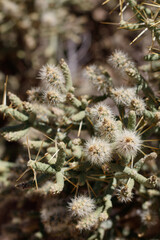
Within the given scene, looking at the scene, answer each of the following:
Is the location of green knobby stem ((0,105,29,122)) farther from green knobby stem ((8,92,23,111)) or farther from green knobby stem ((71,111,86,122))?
green knobby stem ((71,111,86,122))

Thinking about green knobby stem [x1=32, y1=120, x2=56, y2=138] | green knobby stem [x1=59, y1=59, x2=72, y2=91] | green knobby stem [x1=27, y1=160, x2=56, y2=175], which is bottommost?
green knobby stem [x1=27, y1=160, x2=56, y2=175]

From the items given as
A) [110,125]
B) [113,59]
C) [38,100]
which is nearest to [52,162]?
[110,125]

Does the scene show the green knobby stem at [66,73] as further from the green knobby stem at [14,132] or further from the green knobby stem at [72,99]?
the green knobby stem at [14,132]

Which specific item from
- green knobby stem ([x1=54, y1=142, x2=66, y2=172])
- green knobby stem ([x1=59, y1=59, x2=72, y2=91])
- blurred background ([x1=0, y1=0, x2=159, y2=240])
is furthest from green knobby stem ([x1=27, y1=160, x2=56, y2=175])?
blurred background ([x1=0, y1=0, x2=159, y2=240])

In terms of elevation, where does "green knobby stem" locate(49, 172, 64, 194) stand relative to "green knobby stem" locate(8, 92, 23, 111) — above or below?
below

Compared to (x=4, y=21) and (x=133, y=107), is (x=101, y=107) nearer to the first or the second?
(x=133, y=107)

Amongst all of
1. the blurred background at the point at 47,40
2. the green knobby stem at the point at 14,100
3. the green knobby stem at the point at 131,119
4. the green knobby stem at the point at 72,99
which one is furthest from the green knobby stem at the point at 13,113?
the blurred background at the point at 47,40

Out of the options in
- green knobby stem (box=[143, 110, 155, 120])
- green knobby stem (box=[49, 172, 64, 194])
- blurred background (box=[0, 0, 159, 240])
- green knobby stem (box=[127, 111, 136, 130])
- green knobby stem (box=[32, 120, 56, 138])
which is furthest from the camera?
blurred background (box=[0, 0, 159, 240])

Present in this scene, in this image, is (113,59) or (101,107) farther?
(113,59)
